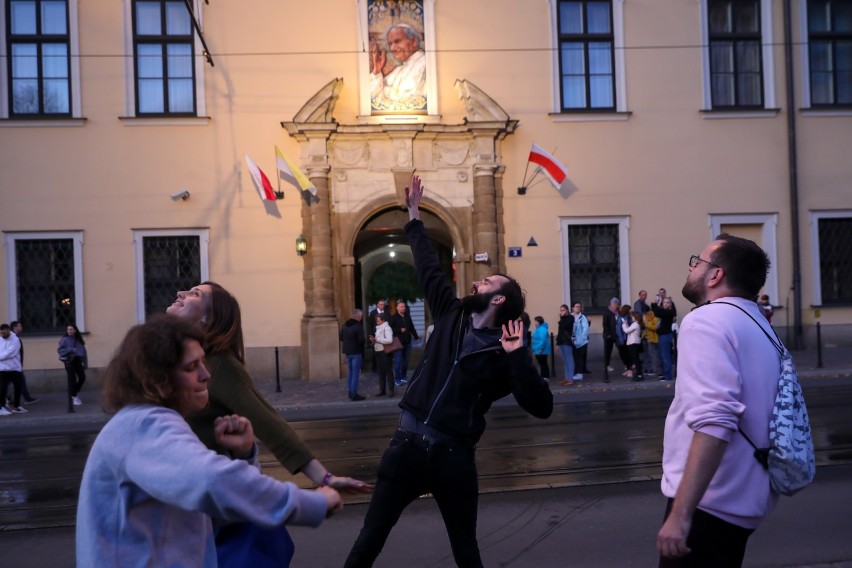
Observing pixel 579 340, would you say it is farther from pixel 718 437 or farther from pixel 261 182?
pixel 718 437

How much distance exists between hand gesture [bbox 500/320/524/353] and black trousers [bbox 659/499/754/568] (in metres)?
1.14

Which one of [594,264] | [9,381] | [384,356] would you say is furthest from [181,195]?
[594,264]

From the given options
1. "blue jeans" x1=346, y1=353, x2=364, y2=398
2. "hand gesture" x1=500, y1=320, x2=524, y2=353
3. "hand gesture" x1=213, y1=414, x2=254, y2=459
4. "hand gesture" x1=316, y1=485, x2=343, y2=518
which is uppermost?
"hand gesture" x1=500, y1=320, x2=524, y2=353

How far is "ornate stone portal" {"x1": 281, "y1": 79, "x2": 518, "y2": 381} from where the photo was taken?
19953mm

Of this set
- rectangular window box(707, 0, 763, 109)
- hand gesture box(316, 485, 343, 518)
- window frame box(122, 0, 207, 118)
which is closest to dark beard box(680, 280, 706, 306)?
hand gesture box(316, 485, 343, 518)

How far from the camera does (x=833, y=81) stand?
874 inches

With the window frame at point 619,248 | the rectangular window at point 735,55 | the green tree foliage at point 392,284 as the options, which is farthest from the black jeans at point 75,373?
the green tree foliage at point 392,284

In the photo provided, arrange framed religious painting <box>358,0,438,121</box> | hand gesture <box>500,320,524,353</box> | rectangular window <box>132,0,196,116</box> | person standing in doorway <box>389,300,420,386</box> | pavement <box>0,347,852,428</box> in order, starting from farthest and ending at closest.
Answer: framed religious painting <box>358,0,438,121</box> < rectangular window <box>132,0,196,116</box> < person standing in doorway <box>389,300,420,386</box> < pavement <box>0,347,852,428</box> < hand gesture <box>500,320,524,353</box>

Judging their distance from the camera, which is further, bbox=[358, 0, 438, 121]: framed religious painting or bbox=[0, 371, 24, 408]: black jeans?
bbox=[358, 0, 438, 121]: framed religious painting

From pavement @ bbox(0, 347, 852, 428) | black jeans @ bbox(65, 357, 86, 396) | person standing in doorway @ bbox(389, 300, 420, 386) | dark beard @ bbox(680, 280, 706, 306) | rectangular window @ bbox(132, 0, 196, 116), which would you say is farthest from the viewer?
rectangular window @ bbox(132, 0, 196, 116)

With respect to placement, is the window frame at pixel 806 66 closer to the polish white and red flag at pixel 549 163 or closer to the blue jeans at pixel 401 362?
the polish white and red flag at pixel 549 163

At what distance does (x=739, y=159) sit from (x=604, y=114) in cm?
348

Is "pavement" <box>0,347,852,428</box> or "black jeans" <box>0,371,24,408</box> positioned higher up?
"black jeans" <box>0,371,24,408</box>

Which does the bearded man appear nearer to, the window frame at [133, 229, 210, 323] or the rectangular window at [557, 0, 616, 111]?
the window frame at [133, 229, 210, 323]
